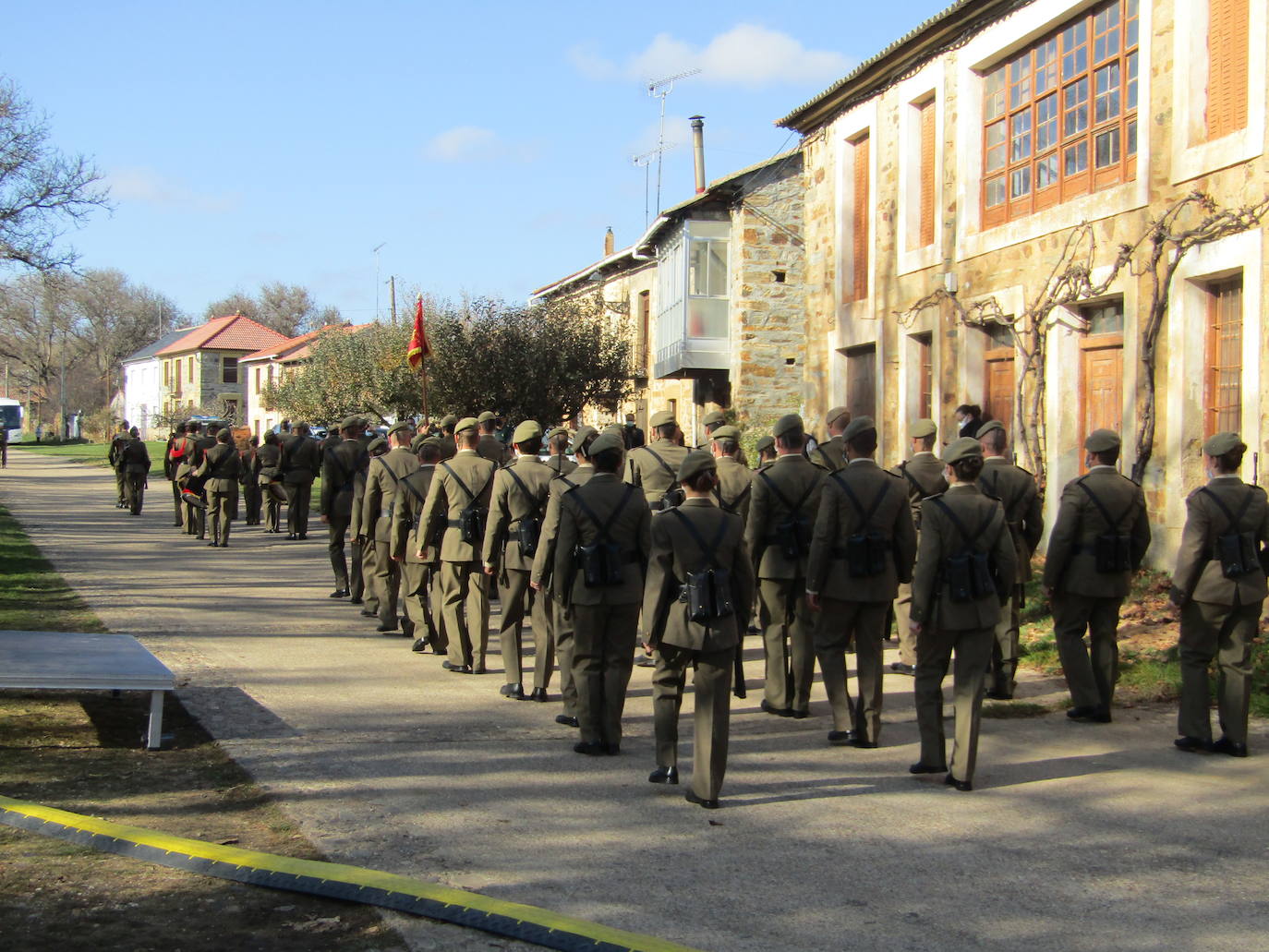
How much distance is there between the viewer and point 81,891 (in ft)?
15.5

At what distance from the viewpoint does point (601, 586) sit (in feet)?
23.7

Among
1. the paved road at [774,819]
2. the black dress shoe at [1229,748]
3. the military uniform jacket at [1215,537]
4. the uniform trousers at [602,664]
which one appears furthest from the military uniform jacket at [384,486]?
the black dress shoe at [1229,748]

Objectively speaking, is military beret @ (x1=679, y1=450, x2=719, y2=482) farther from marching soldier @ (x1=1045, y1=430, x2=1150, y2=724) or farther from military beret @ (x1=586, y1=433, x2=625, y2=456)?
A: marching soldier @ (x1=1045, y1=430, x2=1150, y2=724)

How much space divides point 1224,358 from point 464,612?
7403mm

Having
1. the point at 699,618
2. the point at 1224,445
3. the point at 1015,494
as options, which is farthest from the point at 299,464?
the point at 1224,445

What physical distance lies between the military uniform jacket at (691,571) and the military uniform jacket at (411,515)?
391 centimetres

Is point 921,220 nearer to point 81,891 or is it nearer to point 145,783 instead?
point 145,783

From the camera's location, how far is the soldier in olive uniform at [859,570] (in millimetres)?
7465

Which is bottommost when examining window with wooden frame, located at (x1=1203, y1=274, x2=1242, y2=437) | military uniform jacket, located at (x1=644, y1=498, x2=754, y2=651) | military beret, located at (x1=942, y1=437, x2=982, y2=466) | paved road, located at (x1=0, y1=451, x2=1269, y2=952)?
paved road, located at (x1=0, y1=451, x2=1269, y2=952)

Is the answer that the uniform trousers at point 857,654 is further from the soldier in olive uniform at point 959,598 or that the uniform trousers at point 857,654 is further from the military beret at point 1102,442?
the military beret at point 1102,442

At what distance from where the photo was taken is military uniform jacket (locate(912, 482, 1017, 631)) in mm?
6723

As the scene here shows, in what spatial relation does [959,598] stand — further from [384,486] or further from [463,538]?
[384,486]

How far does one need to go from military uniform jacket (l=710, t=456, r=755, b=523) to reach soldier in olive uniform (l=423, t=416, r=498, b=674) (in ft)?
5.78

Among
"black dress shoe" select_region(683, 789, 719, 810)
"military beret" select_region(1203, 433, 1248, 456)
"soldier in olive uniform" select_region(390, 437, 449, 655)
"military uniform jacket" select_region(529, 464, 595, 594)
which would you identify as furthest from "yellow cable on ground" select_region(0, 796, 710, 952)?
"soldier in olive uniform" select_region(390, 437, 449, 655)
